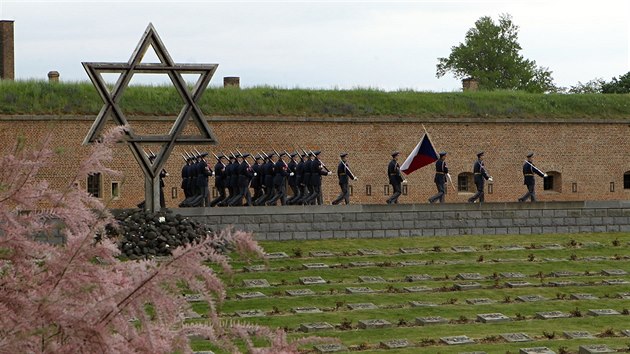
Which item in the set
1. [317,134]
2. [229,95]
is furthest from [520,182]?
[229,95]

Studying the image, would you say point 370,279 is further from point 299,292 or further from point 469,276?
point 299,292

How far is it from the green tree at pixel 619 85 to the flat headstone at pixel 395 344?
127 feet

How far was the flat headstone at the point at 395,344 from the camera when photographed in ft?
47.9

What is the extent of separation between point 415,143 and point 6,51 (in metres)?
11.8

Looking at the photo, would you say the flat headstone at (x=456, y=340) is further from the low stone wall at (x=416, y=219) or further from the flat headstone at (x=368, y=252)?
the low stone wall at (x=416, y=219)

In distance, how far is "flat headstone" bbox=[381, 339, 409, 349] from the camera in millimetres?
14595

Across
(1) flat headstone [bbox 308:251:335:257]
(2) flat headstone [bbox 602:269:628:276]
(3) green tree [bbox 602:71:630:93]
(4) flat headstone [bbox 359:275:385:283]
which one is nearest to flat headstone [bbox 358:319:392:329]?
(4) flat headstone [bbox 359:275:385:283]

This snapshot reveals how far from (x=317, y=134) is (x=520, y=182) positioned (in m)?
6.40

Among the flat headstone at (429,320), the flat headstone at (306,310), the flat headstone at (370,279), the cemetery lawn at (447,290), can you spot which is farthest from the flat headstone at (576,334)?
the flat headstone at (370,279)

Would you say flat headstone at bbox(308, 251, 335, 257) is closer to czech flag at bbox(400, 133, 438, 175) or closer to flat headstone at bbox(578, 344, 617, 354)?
czech flag at bbox(400, 133, 438, 175)

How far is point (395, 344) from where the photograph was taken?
1472 centimetres

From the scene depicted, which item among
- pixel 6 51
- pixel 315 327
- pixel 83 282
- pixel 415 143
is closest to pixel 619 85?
pixel 415 143

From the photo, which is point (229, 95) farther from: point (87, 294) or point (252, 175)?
point (87, 294)

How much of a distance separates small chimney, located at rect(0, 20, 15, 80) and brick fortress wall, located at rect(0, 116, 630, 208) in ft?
16.1
